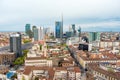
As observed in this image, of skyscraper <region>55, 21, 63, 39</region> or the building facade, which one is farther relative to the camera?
skyscraper <region>55, 21, 63, 39</region>

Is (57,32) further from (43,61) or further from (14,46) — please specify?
(43,61)

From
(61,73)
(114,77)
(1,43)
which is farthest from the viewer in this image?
(1,43)

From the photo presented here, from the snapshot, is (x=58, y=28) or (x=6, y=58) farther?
(x=58, y=28)

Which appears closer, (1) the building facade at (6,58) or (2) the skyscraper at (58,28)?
(1) the building facade at (6,58)

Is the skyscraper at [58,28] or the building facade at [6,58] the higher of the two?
the skyscraper at [58,28]

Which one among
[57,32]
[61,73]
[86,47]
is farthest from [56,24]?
[61,73]

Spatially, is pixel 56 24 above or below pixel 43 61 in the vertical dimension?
above

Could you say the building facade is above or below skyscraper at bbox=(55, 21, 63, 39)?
below

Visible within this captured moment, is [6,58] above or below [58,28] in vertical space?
below

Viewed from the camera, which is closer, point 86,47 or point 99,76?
point 99,76

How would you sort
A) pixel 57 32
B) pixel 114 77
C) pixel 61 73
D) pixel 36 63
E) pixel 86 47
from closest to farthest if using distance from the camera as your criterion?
pixel 114 77
pixel 61 73
pixel 36 63
pixel 86 47
pixel 57 32
